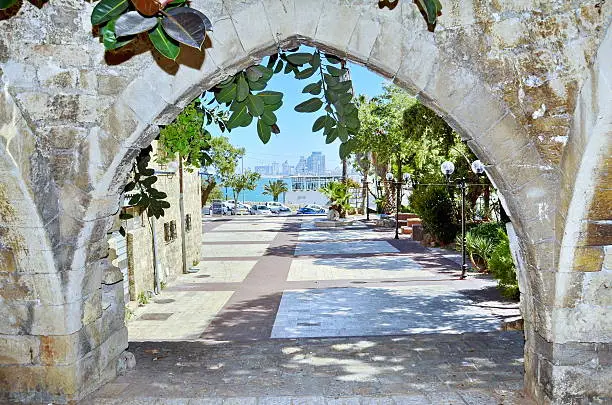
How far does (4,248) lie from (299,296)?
22.2 ft

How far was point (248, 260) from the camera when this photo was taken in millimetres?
14742

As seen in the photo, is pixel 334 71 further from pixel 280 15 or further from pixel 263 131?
pixel 280 15

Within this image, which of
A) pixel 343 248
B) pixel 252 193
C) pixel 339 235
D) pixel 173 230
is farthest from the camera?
pixel 252 193

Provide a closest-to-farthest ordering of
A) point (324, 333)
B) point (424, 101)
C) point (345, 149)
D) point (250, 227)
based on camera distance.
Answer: point (424, 101) → point (345, 149) → point (324, 333) → point (250, 227)

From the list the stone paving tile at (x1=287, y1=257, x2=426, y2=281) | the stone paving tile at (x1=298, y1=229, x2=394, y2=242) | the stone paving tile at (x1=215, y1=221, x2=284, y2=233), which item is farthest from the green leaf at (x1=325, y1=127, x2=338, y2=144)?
the stone paving tile at (x1=215, y1=221, x2=284, y2=233)

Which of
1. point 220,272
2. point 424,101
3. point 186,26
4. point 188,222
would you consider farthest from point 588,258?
point 188,222

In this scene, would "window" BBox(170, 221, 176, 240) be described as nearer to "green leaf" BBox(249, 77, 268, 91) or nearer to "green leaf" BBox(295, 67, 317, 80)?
"green leaf" BBox(295, 67, 317, 80)

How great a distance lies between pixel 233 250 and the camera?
1698cm

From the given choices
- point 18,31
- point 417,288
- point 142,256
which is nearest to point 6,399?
point 18,31

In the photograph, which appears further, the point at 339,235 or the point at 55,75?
the point at 339,235

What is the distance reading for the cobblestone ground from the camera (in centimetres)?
407

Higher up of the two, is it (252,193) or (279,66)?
(279,66)

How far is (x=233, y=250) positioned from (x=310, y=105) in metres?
13.2

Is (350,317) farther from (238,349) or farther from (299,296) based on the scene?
(238,349)
